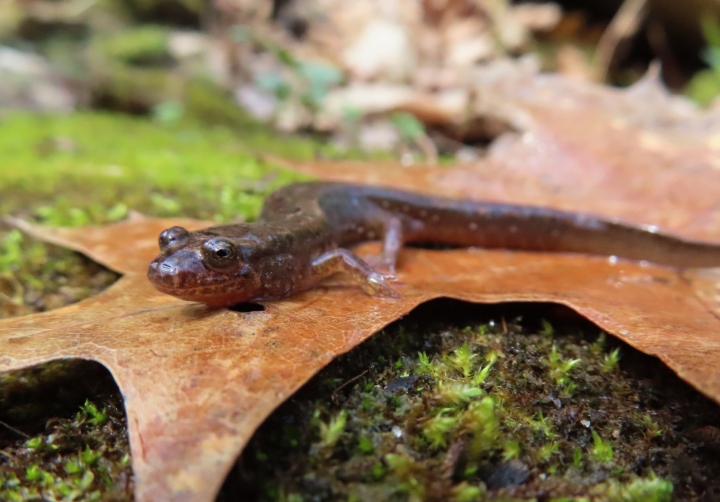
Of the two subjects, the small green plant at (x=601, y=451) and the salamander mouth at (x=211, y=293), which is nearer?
the small green plant at (x=601, y=451)

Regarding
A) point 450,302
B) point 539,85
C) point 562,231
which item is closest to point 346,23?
point 539,85

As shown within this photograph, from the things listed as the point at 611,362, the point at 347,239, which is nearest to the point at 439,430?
the point at 611,362

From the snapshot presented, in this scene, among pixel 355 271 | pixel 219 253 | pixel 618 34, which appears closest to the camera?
pixel 219 253

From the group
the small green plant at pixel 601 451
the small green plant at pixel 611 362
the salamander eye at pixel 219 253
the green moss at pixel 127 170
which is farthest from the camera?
the green moss at pixel 127 170

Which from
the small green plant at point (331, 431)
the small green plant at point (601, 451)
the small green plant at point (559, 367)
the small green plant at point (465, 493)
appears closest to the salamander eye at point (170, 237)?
the small green plant at point (331, 431)

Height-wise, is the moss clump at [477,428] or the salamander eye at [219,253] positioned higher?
the salamander eye at [219,253]

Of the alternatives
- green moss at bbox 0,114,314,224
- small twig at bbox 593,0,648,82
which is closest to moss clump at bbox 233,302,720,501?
green moss at bbox 0,114,314,224

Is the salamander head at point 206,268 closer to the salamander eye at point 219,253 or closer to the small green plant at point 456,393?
the salamander eye at point 219,253

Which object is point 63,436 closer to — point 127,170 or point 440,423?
point 440,423

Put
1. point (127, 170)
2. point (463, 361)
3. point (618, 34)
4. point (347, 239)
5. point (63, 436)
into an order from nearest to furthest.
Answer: point (63, 436) → point (463, 361) → point (347, 239) → point (127, 170) → point (618, 34)
